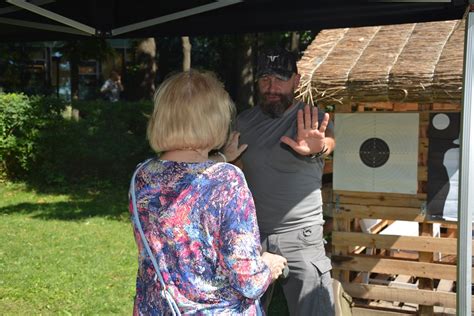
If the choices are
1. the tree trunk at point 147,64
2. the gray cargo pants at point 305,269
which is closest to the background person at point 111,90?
the tree trunk at point 147,64

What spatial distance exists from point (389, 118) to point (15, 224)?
6.08 m

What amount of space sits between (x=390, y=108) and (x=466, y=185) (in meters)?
3.18

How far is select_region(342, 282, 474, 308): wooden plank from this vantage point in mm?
5042

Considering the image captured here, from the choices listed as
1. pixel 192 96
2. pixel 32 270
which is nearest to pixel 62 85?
pixel 32 270

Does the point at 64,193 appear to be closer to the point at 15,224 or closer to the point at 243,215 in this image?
the point at 15,224

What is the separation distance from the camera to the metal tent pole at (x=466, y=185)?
2488 mm

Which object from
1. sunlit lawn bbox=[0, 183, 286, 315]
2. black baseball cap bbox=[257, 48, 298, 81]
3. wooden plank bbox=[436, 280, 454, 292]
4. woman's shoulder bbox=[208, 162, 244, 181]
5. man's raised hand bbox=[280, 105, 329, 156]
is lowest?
sunlit lawn bbox=[0, 183, 286, 315]

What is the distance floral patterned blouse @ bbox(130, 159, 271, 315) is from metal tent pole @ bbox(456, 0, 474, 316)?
2.79 feet

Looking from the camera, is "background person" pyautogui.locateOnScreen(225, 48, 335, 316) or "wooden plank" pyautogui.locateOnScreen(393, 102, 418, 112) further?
"wooden plank" pyautogui.locateOnScreen(393, 102, 418, 112)

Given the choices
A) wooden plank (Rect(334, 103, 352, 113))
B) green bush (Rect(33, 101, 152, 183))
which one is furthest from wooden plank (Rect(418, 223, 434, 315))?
green bush (Rect(33, 101, 152, 183))

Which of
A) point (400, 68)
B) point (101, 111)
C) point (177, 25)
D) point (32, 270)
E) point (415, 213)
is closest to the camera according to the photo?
point (177, 25)

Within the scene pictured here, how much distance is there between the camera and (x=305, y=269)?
3.46 metres

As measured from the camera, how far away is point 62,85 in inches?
1083

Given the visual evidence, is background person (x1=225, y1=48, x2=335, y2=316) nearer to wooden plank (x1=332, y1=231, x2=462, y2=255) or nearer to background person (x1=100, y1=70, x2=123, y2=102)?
wooden plank (x1=332, y1=231, x2=462, y2=255)
